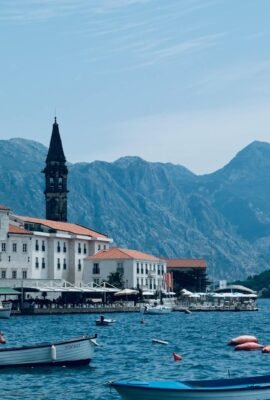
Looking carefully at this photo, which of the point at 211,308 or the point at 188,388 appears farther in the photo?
the point at 211,308

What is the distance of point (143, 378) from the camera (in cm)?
5931

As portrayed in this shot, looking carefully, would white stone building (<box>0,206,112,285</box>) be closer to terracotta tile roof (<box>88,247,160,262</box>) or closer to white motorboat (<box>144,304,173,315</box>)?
terracotta tile roof (<box>88,247,160,262</box>)

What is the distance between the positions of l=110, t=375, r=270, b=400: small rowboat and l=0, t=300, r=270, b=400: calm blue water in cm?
851

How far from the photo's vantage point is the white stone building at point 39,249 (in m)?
176

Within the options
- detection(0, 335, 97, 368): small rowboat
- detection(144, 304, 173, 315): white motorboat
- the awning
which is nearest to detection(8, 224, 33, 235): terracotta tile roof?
the awning

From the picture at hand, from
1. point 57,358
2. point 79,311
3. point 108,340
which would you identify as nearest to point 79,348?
point 57,358

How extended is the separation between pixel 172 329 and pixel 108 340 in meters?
23.3

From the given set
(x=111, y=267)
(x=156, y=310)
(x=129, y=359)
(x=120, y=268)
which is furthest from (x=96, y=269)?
(x=129, y=359)

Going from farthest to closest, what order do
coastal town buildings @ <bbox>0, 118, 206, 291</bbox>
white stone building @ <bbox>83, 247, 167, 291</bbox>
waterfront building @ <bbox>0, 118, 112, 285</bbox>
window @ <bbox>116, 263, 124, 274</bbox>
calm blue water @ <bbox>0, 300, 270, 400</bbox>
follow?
white stone building @ <bbox>83, 247, 167, 291</bbox> < window @ <bbox>116, 263, 124, 274</bbox> < coastal town buildings @ <bbox>0, 118, 206, 291</bbox> < waterfront building @ <bbox>0, 118, 112, 285</bbox> < calm blue water @ <bbox>0, 300, 270, 400</bbox>

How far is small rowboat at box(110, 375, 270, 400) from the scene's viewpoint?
42.1 m

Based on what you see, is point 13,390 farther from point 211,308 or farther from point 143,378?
point 211,308

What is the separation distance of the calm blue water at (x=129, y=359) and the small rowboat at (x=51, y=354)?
1.61 feet

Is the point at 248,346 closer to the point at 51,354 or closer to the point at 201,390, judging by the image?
the point at 51,354

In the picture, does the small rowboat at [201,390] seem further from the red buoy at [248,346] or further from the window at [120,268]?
the window at [120,268]
